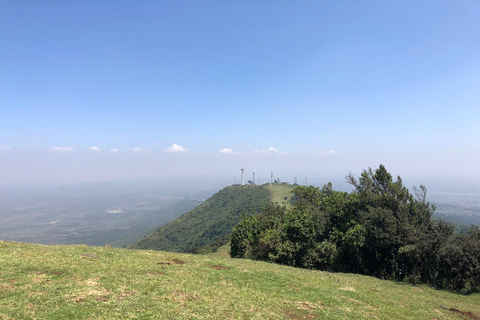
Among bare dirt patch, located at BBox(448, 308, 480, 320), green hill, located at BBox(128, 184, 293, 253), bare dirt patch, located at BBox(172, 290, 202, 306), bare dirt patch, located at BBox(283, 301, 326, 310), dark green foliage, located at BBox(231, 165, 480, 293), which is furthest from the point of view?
green hill, located at BBox(128, 184, 293, 253)

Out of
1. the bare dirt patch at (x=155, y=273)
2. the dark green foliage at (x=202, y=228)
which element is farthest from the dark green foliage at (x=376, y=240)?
the dark green foliage at (x=202, y=228)

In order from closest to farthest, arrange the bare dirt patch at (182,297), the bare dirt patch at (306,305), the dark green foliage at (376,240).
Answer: the bare dirt patch at (182,297) → the bare dirt patch at (306,305) → the dark green foliage at (376,240)

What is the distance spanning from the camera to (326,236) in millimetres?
34844

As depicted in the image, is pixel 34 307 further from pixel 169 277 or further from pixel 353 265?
pixel 353 265

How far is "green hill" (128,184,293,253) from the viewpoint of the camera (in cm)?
14152

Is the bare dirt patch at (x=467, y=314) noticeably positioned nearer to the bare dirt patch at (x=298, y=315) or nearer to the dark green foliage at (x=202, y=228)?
the bare dirt patch at (x=298, y=315)

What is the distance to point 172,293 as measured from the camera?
13.8 meters

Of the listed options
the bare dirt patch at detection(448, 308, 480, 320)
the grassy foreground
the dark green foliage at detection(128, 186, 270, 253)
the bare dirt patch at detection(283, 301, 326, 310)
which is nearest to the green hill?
the dark green foliage at detection(128, 186, 270, 253)

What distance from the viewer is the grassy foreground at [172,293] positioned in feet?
37.2

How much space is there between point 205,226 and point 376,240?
5656 inches

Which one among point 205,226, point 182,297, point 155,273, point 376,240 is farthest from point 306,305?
point 205,226

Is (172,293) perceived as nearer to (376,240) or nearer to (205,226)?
Result: (376,240)

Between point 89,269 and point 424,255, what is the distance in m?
35.2

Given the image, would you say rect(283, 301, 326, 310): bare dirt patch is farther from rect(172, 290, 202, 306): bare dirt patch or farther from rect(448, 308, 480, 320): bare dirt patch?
rect(448, 308, 480, 320): bare dirt patch
